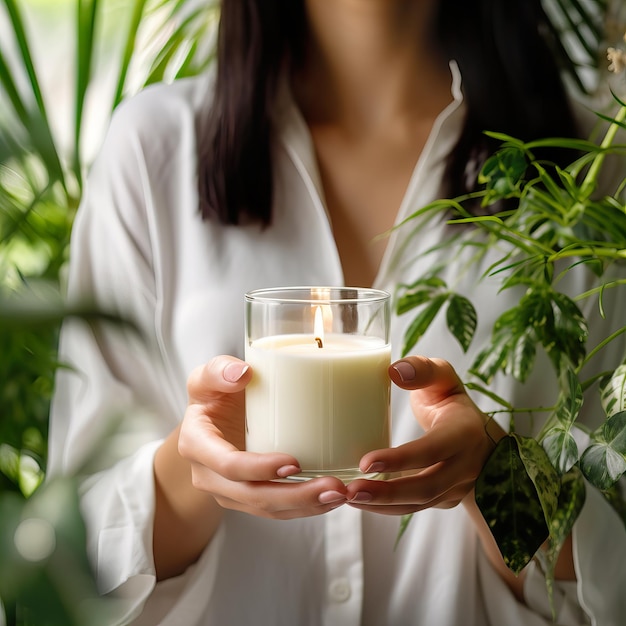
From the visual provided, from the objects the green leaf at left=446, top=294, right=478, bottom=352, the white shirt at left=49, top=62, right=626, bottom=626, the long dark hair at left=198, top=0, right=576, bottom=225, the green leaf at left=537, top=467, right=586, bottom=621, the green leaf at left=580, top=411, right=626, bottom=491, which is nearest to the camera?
the green leaf at left=580, top=411, right=626, bottom=491

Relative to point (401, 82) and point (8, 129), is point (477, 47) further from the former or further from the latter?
point (8, 129)

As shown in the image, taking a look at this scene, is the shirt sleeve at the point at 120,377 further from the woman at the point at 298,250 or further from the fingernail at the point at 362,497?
the fingernail at the point at 362,497

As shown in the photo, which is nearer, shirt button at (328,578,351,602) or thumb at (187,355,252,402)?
thumb at (187,355,252,402)

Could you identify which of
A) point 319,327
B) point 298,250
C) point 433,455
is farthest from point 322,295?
point 298,250

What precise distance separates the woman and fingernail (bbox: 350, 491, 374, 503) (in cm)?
19

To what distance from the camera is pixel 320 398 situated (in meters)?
0.59

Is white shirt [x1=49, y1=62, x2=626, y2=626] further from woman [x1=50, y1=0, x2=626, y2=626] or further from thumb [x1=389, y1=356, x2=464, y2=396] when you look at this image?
thumb [x1=389, y1=356, x2=464, y2=396]

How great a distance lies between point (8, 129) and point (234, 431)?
691 mm

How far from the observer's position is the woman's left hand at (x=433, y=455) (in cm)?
58

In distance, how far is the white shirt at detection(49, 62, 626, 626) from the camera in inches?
35.0

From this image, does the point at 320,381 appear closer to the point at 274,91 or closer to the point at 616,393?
the point at 616,393

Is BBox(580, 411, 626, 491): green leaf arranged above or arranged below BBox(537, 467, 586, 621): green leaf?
above

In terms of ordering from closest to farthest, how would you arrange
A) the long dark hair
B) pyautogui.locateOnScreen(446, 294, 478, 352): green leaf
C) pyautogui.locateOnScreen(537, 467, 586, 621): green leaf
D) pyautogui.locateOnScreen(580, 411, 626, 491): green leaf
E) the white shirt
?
pyautogui.locateOnScreen(580, 411, 626, 491): green leaf → pyautogui.locateOnScreen(537, 467, 586, 621): green leaf → pyautogui.locateOnScreen(446, 294, 478, 352): green leaf → the white shirt → the long dark hair

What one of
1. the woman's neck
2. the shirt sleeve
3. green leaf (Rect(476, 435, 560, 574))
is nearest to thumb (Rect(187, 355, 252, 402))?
the shirt sleeve
